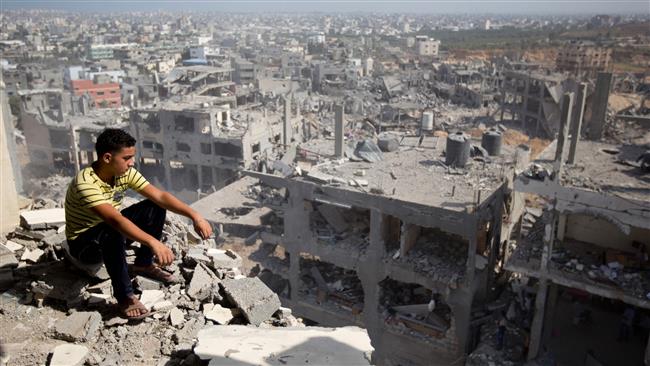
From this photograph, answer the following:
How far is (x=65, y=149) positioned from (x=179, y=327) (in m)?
30.7

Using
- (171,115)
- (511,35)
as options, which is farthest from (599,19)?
(171,115)

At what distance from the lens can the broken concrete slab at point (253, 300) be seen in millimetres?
4969

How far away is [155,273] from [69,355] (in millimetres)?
1365

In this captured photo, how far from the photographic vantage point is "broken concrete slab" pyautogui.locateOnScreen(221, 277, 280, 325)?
16.3ft

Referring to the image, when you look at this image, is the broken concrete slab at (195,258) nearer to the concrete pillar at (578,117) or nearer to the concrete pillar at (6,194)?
the concrete pillar at (6,194)

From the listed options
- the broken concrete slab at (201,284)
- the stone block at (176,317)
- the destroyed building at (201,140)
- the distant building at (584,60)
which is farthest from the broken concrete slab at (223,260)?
the distant building at (584,60)

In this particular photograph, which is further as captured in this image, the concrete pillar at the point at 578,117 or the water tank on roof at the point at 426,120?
the water tank on roof at the point at 426,120

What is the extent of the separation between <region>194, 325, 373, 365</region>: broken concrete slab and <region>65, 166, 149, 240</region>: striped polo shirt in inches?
57.3

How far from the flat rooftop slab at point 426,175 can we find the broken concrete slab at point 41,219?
901 centimetres

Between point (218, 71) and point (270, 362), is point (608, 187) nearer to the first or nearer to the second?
point (270, 362)

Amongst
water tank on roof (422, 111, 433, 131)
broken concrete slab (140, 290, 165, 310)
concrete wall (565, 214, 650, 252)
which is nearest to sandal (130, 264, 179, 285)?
broken concrete slab (140, 290, 165, 310)

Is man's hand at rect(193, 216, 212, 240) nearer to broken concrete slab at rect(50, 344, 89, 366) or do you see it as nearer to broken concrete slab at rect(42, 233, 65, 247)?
broken concrete slab at rect(50, 344, 89, 366)

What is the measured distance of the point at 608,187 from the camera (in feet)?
39.9

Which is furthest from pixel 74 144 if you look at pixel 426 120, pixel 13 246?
pixel 13 246
